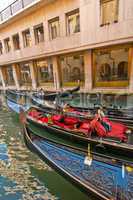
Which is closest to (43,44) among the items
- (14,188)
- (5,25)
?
(5,25)

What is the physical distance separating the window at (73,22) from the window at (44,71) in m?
2.39

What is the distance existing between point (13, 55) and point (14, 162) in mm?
9864

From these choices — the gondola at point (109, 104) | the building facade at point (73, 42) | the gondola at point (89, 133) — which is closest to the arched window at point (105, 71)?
the building facade at point (73, 42)

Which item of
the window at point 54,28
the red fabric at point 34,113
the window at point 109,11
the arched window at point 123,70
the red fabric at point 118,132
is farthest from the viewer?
the window at point 54,28

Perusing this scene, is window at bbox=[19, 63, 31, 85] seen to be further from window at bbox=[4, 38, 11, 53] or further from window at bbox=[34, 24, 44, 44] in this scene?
window at bbox=[34, 24, 44, 44]

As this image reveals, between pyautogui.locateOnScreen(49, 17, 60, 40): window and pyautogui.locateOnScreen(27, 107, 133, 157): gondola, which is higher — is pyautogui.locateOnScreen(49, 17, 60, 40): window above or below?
above

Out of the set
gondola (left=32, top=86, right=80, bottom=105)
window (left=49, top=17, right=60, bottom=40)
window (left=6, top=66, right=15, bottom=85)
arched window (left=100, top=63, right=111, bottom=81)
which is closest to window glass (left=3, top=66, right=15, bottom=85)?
window (left=6, top=66, right=15, bottom=85)

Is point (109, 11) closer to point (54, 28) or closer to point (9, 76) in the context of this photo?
point (54, 28)

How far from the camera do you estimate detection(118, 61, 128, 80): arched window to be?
7.44m

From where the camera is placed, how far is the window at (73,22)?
845cm

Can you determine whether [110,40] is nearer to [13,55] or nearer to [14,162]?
[14,162]

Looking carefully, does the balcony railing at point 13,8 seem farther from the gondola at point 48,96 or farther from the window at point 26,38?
the gondola at point 48,96

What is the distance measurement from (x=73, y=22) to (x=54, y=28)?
1376mm

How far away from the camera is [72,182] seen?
11.1 feet
